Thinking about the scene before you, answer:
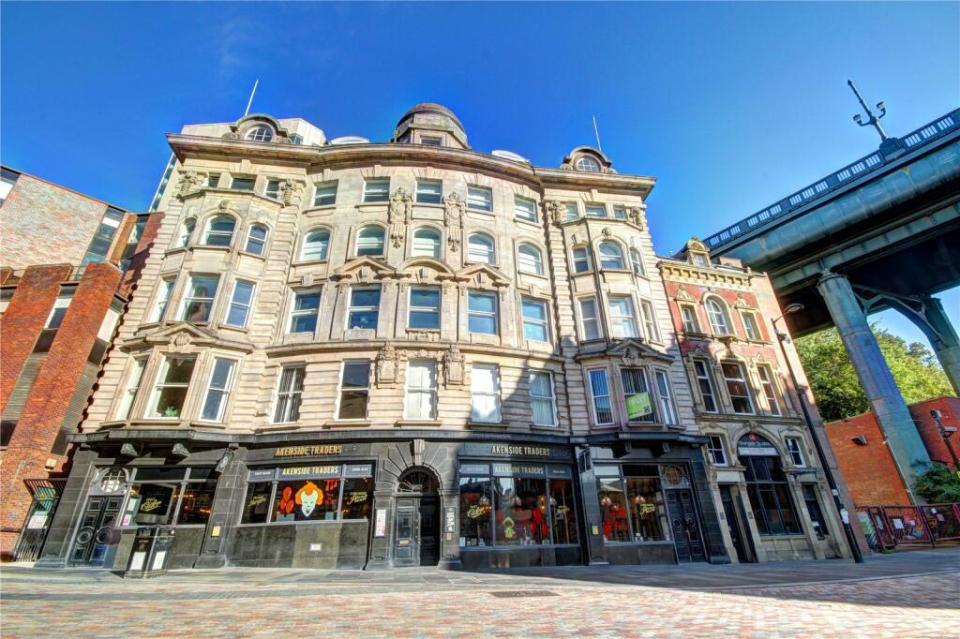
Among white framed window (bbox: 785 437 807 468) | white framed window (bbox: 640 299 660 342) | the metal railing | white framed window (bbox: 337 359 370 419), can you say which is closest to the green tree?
the metal railing

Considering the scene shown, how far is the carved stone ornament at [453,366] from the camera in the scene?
17688 millimetres

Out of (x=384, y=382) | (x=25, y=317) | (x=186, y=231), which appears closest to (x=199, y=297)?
(x=186, y=231)

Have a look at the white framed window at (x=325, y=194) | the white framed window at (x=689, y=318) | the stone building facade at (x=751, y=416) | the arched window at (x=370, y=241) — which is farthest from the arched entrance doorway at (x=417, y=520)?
the white framed window at (x=689, y=318)

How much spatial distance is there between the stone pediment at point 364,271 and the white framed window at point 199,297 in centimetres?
527

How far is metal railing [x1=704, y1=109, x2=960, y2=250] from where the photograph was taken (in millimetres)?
27969

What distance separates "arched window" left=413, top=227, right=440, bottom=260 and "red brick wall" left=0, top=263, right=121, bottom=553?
50.2 feet

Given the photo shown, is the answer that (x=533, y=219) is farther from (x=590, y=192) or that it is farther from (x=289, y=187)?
(x=289, y=187)

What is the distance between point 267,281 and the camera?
65.4 feet

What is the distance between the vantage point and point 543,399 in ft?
62.6

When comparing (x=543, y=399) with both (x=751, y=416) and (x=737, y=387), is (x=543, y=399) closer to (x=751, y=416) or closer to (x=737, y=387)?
(x=751, y=416)

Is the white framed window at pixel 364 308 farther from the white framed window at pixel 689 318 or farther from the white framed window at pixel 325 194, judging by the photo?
the white framed window at pixel 689 318

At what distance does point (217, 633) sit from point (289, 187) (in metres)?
21.6

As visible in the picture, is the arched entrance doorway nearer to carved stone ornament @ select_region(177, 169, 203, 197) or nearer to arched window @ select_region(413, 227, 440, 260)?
arched window @ select_region(413, 227, 440, 260)

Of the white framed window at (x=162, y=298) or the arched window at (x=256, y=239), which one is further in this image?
the arched window at (x=256, y=239)
